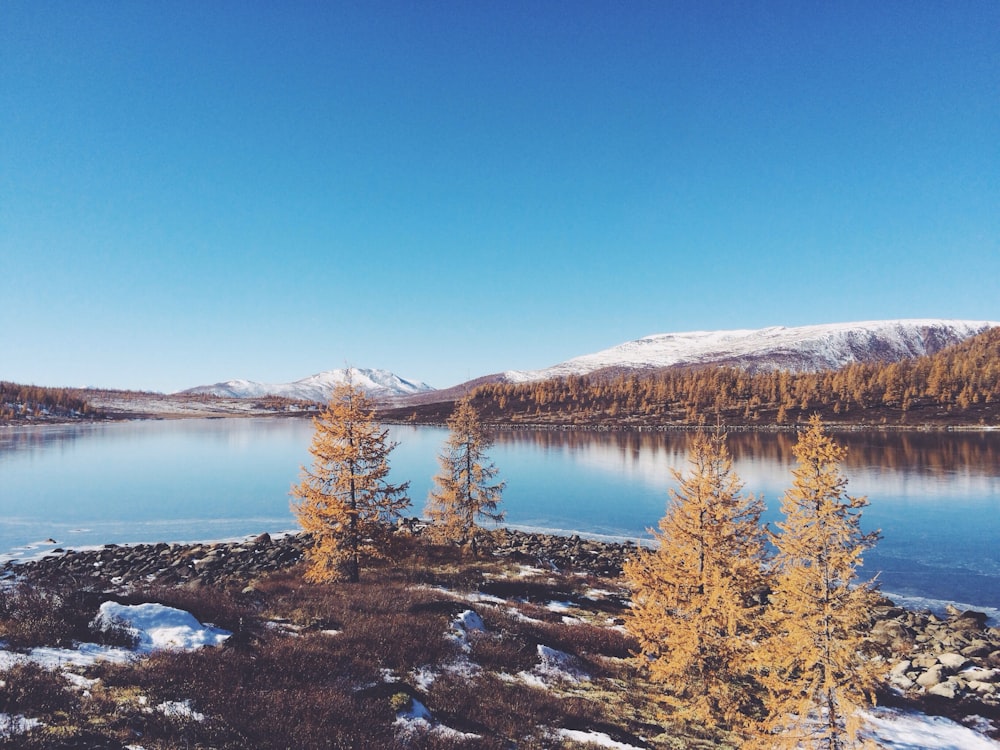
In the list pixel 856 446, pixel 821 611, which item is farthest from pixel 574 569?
pixel 856 446

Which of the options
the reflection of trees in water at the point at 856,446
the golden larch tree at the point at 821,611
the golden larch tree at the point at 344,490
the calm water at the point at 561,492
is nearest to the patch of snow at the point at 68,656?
the golden larch tree at the point at 344,490

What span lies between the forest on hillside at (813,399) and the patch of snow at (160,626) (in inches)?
4758

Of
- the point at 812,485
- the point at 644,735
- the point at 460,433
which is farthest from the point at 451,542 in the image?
the point at 812,485

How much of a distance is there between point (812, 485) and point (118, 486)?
69987mm

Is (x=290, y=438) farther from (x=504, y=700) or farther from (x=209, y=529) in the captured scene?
(x=504, y=700)

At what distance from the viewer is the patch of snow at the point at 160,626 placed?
42.3 feet

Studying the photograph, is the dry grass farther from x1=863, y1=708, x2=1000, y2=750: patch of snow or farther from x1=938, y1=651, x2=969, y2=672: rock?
x1=938, y1=651, x2=969, y2=672: rock

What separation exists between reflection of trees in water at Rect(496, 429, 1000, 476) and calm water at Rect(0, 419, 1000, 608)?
503 millimetres

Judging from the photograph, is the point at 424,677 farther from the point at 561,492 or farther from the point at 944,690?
the point at 561,492

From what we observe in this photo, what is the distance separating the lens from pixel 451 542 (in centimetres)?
3681

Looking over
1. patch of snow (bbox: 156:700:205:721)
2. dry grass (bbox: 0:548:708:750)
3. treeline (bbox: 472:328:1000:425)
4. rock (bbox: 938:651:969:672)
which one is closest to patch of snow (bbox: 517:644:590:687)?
dry grass (bbox: 0:548:708:750)

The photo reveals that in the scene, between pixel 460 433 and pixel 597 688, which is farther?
pixel 460 433

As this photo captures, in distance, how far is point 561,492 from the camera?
59.0 meters

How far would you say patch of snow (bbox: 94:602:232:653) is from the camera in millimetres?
12906
